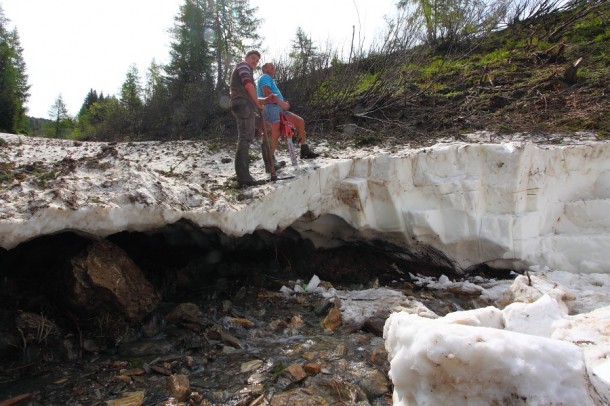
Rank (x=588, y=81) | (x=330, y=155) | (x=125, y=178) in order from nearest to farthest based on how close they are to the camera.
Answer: (x=125, y=178)
(x=330, y=155)
(x=588, y=81)

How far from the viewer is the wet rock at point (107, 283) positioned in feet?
8.63

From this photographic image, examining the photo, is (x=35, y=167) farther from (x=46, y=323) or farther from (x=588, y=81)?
(x=588, y=81)

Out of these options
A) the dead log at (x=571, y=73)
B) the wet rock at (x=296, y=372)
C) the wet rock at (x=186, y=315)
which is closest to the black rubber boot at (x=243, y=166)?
the wet rock at (x=186, y=315)

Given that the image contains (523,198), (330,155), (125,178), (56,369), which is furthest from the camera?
(330,155)

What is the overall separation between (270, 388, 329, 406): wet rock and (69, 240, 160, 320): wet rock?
1420 millimetres

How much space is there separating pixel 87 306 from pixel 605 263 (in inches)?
204

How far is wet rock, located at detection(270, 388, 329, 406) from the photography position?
2143mm

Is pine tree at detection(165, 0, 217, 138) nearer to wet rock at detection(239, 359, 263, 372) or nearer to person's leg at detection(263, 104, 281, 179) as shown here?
person's leg at detection(263, 104, 281, 179)

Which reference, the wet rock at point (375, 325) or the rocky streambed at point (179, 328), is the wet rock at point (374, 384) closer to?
the rocky streambed at point (179, 328)

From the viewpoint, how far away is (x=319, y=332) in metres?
3.03

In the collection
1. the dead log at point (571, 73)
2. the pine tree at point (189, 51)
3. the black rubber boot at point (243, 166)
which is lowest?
the black rubber boot at point (243, 166)

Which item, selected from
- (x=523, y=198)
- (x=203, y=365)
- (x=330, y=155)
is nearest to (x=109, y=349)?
(x=203, y=365)

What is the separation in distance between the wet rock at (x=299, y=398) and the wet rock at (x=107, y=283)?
1.42 m

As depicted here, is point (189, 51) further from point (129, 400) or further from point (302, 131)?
point (129, 400)
